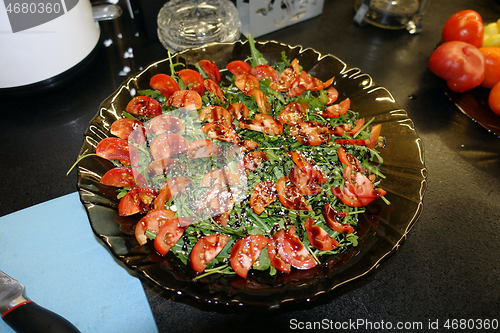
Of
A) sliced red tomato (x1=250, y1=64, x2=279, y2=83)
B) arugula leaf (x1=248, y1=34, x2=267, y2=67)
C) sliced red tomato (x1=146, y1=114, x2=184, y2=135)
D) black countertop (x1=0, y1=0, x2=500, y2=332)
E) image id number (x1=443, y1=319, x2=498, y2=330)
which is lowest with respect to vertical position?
image id number (x1=443, y1=319, x2=498, y2=330)

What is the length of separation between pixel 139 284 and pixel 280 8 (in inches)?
50.6

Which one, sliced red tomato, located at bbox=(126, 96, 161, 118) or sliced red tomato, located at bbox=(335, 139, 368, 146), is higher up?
sliced red tomato, located at bbox=(126, 96, 161, 118)

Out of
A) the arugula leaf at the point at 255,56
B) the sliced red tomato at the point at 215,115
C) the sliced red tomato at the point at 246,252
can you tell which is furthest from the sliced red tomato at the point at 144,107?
the sliced red tomato at the point at 246,252

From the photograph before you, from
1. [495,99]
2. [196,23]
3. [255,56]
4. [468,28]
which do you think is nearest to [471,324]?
[495,99]

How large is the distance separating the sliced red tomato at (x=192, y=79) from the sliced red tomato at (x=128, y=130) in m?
0.21

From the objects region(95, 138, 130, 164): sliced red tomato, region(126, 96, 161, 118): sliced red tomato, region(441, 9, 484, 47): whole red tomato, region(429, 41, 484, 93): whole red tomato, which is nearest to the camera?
region(95, 138, 130, 164): sliced red tomato

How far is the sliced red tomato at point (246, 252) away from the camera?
75 cm

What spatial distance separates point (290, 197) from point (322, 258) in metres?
0.17

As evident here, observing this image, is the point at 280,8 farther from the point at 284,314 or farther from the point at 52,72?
the point at 284,314

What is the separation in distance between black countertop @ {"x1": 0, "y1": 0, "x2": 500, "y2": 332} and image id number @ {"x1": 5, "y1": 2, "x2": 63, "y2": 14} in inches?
10.9

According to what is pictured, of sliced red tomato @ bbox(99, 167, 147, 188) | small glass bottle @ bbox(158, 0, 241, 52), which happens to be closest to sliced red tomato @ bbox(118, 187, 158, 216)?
sliced red tomato @ bbox(99, 167, 147, 188)

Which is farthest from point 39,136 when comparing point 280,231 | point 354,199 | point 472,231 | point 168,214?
point 472,231

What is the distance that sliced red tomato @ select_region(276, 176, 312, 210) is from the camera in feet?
2.79

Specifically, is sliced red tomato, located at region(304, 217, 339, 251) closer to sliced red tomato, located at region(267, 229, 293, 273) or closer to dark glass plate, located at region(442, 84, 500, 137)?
sliced red tomato, located at region(267, 229, 293, 273)
